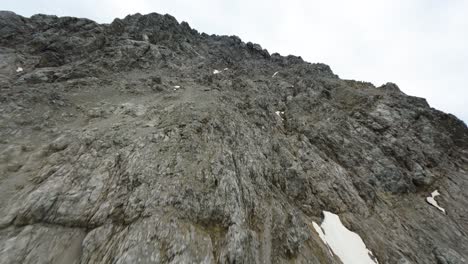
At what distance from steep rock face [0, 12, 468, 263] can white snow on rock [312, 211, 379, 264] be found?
650 millimetres

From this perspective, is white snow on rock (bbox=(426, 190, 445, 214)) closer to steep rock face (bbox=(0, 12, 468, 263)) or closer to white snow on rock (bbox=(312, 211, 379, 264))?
steep rock face (bbox=(0, 12, 468, 263))

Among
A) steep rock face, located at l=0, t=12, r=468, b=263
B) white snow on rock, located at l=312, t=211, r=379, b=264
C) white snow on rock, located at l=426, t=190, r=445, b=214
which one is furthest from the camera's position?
white snow on rock, located at l=426, t=190, r=445, b=214

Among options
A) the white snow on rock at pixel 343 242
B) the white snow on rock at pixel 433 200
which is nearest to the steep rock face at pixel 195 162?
the white snow on rock at pixel 433 200

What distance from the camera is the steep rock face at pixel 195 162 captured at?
1196cm

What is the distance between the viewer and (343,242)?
1755 centimetres

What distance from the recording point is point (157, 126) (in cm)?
1964

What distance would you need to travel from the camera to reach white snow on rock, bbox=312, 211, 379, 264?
16578mm

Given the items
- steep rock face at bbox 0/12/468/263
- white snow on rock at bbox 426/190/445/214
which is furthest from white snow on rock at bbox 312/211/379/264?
white snow on rock at bbox 426/190/445/214

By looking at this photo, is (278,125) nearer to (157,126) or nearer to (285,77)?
(157,126)

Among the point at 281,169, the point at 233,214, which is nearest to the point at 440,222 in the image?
the point at 281,169

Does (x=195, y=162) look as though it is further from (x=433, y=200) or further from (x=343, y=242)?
(x=433, y=200)

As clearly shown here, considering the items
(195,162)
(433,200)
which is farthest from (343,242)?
(433,200)

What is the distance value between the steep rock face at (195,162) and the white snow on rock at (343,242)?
65 centimetres

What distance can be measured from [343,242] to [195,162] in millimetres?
13014
